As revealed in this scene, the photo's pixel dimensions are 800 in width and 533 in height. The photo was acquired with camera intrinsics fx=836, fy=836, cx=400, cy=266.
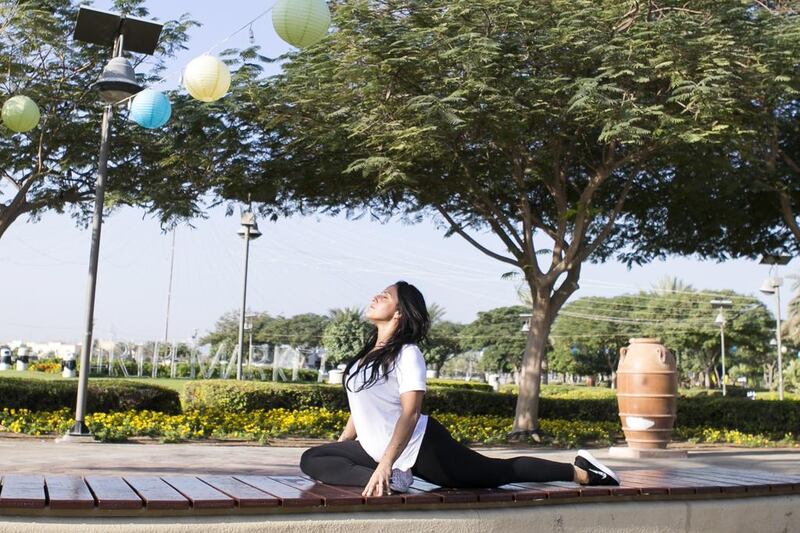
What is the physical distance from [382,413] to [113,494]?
142 cm

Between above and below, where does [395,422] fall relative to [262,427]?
above

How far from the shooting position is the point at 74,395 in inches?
573

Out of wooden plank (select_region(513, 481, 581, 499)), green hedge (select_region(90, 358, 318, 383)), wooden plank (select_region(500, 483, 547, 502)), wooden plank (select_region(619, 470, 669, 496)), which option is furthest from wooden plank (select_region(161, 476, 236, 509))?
green hedge (select_region(90, 358, 318, 383))

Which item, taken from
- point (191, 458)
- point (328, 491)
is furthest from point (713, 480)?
point (191, 458)

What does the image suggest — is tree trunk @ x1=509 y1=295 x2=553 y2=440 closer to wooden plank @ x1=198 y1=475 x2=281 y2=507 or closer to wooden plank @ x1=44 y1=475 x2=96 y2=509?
wooden plank @ x1=198 y1=475 x2=281 y2=507

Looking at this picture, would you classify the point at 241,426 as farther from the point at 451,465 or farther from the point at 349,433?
the point at 451,465

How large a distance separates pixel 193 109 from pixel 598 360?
65918 mm

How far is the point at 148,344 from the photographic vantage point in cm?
5341

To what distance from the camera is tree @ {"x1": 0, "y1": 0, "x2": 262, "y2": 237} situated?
1389 cm

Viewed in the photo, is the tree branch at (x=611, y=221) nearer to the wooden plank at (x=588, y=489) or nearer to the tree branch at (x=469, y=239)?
the tree branch at (x=469, y=239)

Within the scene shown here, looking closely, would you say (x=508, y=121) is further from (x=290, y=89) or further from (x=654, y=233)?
(x=654, y=233)

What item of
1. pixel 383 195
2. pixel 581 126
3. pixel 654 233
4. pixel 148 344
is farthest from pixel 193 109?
pixel 148 344

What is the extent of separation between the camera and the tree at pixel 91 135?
13.9m

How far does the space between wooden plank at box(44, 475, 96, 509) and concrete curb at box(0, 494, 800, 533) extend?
0.07m
